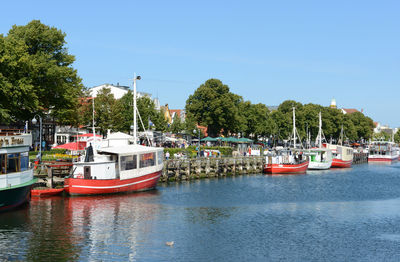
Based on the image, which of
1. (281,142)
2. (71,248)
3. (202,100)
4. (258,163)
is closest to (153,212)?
(71,248)

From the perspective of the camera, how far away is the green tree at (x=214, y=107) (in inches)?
4980

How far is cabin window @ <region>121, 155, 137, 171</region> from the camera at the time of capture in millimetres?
52156

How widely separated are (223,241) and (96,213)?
1366cm

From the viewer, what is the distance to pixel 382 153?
154 meters

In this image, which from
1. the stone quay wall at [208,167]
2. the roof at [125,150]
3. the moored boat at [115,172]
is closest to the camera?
the moored boat at [115,172]

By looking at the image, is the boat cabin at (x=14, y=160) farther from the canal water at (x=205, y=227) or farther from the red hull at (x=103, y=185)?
the red hull at (x=103, y=185)

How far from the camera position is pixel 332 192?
62281 mm

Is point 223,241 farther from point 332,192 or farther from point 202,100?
point 202,100

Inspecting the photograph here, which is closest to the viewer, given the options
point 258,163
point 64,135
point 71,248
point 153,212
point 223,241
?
point 71,248

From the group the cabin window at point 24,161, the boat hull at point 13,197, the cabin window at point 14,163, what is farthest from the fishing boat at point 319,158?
the cabin window at point 14,163

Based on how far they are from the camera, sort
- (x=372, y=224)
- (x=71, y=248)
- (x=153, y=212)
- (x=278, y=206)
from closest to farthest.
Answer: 1. (x=71, y=248)
2. (x=372, y=224)
3. (x=153, y=212)
4. (x=278, y=206)

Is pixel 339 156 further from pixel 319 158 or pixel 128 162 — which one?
pixel 128 162

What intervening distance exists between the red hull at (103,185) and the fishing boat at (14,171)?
6147 millimetres

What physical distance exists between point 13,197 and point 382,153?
5316 inches
